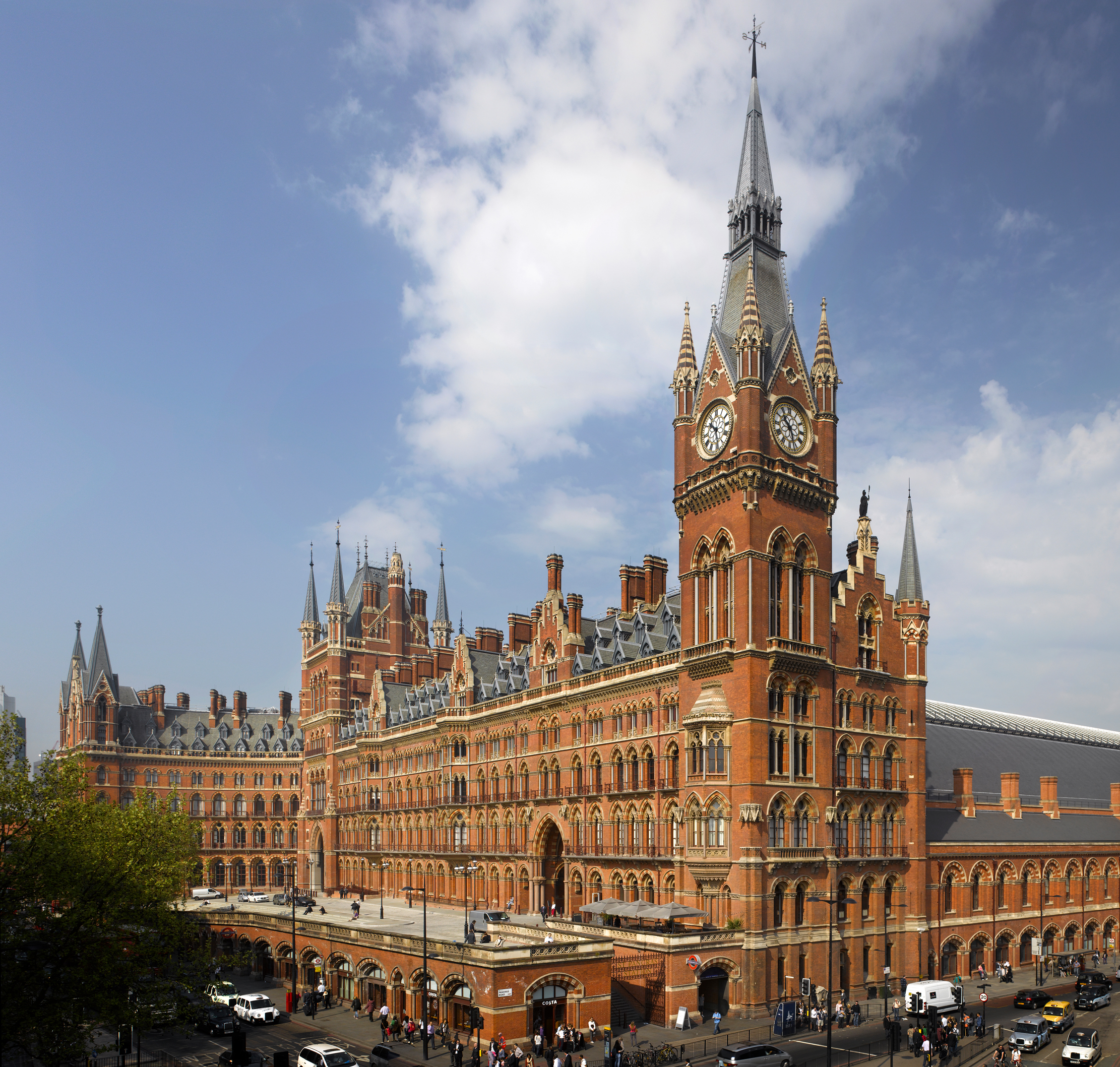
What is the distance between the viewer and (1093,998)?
5819 cm

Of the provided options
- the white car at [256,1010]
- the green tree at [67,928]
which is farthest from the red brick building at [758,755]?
the green tree at [67,928]

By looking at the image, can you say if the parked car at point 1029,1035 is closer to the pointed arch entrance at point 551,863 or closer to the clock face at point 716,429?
the clock face at point 716,429

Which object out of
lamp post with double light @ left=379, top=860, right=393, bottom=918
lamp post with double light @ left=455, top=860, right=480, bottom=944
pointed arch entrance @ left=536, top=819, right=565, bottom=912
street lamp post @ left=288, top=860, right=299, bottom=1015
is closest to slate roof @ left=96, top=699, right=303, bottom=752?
lamp post with double light @ left=379, top=860, right=393, bottom=918

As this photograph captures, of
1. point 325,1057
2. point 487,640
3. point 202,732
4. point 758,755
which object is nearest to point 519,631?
point 487,640

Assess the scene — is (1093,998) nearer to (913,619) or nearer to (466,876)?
(913,619)

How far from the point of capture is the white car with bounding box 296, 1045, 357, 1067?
44562 millimetres

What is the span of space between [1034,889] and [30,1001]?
66812mm

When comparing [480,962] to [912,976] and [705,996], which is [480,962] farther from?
[912,976]

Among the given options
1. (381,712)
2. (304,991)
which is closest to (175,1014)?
(304,991)

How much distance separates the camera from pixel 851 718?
66.4 metres

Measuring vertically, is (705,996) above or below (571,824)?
below

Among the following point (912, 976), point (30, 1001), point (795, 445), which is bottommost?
point (912, 976)

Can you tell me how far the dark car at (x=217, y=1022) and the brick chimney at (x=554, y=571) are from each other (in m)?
37.4

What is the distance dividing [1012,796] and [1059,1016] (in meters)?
31.6
